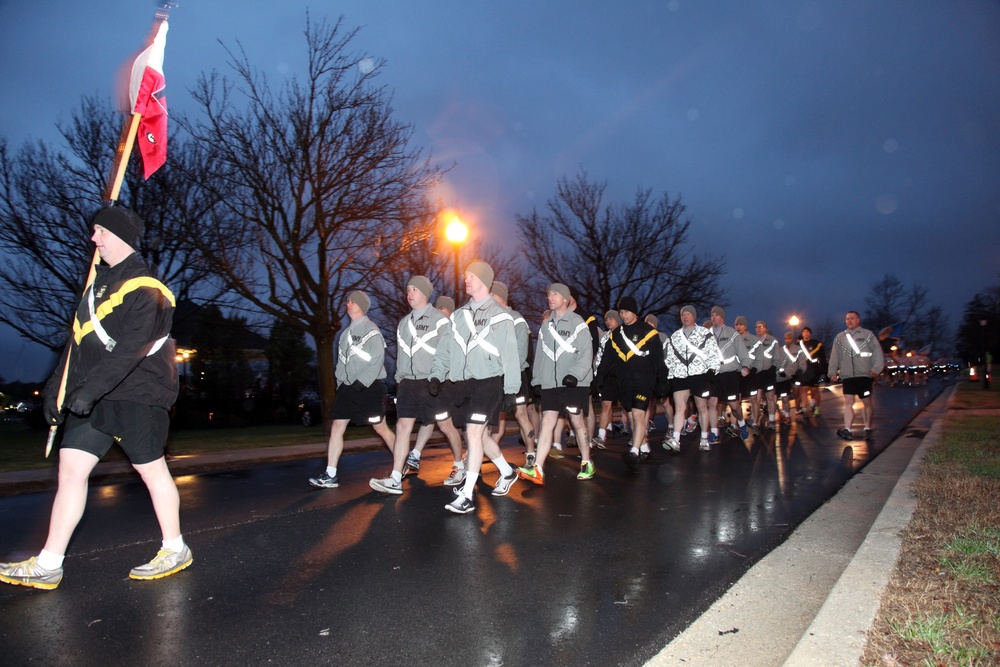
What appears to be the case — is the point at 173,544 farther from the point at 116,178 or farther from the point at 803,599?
the point at 803,599

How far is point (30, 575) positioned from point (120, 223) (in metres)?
2.02

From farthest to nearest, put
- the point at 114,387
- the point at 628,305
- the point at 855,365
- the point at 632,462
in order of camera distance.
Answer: the point at 855,365 → the point at 628,305 → the point at 632,462 → the point at 114,387

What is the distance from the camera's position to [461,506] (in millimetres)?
5887

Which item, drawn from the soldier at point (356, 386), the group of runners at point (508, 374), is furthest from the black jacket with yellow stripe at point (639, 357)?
the soldier at point (356, 386)

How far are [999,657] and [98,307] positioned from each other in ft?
15.0

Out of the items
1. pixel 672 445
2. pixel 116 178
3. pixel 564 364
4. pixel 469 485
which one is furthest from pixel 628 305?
pixel 116 178

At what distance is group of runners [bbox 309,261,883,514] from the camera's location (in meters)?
6.20

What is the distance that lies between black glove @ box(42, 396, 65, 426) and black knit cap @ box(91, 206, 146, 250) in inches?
38.3

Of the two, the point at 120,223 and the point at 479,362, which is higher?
the point at 120,223

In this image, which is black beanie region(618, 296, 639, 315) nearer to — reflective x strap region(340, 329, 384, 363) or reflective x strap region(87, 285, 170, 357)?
reflective x strap region(340, 329, 384, 363)

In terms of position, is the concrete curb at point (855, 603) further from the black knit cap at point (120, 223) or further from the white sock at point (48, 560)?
the black knit cap at point (120, 223)

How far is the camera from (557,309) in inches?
300

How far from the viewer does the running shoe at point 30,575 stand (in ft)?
12.7

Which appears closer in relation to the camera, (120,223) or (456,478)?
(120,223)
